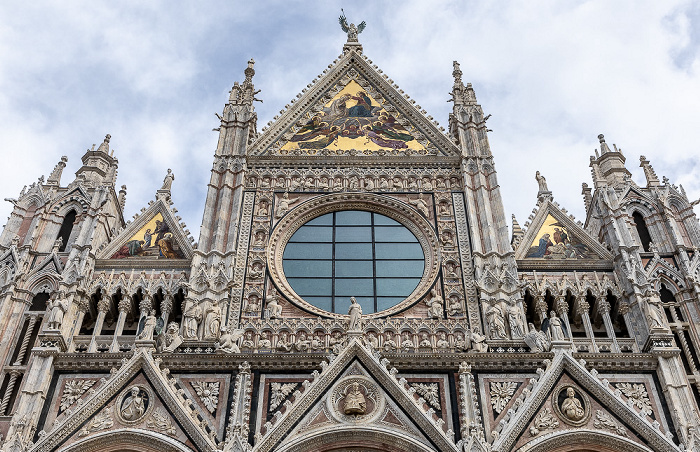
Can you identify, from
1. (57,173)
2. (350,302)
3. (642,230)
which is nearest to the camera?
(350,302)

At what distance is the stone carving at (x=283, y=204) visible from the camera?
61.1 feet

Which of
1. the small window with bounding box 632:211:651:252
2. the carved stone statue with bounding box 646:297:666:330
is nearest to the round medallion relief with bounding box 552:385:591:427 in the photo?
the carved stone statue with bounding box 646:297:666:330

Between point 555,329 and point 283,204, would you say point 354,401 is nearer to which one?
point 555,329

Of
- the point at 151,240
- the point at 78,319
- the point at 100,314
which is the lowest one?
the point at 78,319

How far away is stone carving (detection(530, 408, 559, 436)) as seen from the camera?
45.7 feet

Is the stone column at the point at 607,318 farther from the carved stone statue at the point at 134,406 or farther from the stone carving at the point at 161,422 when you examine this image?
the carved stone statue at the point at 134,406

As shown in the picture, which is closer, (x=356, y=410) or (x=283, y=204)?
(x=356, y=410)

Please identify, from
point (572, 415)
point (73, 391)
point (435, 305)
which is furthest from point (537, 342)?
point (73, 391)

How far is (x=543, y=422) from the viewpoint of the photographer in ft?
46.1

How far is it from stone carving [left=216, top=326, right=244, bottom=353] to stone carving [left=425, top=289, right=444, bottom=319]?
3.85m

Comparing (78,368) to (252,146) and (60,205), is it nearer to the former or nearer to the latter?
(60,205)

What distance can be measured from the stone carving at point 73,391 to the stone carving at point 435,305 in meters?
6.62

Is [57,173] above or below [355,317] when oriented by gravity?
above

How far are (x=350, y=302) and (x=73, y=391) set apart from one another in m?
5.73
